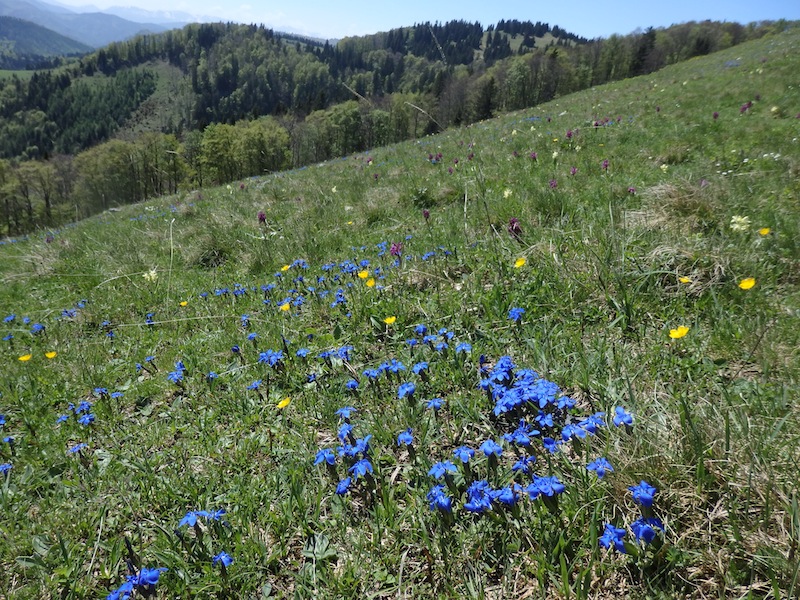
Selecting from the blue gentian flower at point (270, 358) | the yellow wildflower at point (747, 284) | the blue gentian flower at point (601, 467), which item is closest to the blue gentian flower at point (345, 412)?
the blue gentian flower at point (270, 358)

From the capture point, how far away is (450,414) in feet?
9.75

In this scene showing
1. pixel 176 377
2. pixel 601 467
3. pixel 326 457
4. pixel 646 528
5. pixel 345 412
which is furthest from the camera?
pixel 176 377

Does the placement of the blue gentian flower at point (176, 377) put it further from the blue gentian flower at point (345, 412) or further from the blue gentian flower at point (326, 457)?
the blue gentian flower at point (326, 457)

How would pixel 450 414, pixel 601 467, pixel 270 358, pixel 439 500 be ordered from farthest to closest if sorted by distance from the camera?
1. pixel 270 358
2. pixel 450 414
3. pixel 439 500
4. pixel 601 467

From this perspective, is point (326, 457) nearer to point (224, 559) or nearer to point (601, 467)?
point (224, 559)

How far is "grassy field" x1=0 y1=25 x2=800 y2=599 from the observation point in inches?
74.5

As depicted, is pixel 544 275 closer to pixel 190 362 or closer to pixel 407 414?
pixel 407 414

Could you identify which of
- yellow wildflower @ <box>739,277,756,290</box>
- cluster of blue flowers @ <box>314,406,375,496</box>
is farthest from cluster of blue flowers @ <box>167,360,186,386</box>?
yellow wildflower @ <box>739,277,756,290</box>

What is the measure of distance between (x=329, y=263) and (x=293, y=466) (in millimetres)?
3626

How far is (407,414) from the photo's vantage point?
291 cm

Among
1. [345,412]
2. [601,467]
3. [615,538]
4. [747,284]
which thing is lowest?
[345,412]

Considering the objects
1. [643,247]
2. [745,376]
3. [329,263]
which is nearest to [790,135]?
[643,247]

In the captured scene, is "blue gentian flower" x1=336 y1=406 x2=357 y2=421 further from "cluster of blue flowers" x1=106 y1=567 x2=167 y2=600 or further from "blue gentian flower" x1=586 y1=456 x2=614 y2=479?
"blue gentian flower" x1=586 y1=456 x2=614 y2=479

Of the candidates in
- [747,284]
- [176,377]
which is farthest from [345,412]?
[747,284]
